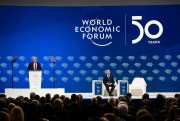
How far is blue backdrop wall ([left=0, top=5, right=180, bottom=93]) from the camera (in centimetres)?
1806

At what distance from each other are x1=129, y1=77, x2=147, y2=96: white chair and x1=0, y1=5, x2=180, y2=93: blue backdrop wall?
4.27 feet

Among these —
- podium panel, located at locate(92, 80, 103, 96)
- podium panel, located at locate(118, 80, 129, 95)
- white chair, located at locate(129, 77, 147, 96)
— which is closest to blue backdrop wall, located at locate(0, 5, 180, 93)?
white chair, located at locate(129, 77, 147, 96)

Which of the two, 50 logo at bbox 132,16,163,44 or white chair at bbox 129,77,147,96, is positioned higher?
50 logo at bbox 132,16,163,44

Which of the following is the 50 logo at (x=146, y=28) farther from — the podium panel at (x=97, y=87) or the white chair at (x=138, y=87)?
the podium panel at (x=97, y=87)

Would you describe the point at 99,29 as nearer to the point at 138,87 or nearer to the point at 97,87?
the point at 97,87

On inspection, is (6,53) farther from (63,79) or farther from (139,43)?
(139,43)

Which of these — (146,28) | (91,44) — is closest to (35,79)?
(91,44)

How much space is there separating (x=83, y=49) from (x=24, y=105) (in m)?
10.8

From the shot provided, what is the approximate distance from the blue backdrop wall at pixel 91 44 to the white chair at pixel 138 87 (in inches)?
51.3

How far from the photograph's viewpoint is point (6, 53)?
18.2 meters

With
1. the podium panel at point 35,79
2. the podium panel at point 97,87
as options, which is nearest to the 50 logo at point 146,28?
the podium panel at point 97,87

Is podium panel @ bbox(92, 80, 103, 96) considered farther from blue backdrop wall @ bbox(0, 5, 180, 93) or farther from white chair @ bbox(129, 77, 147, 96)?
blue backdrop wall @ bbox(0, 5, 180, 93)

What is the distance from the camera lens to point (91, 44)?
1820 centimetres

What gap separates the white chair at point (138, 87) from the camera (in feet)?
53.4
